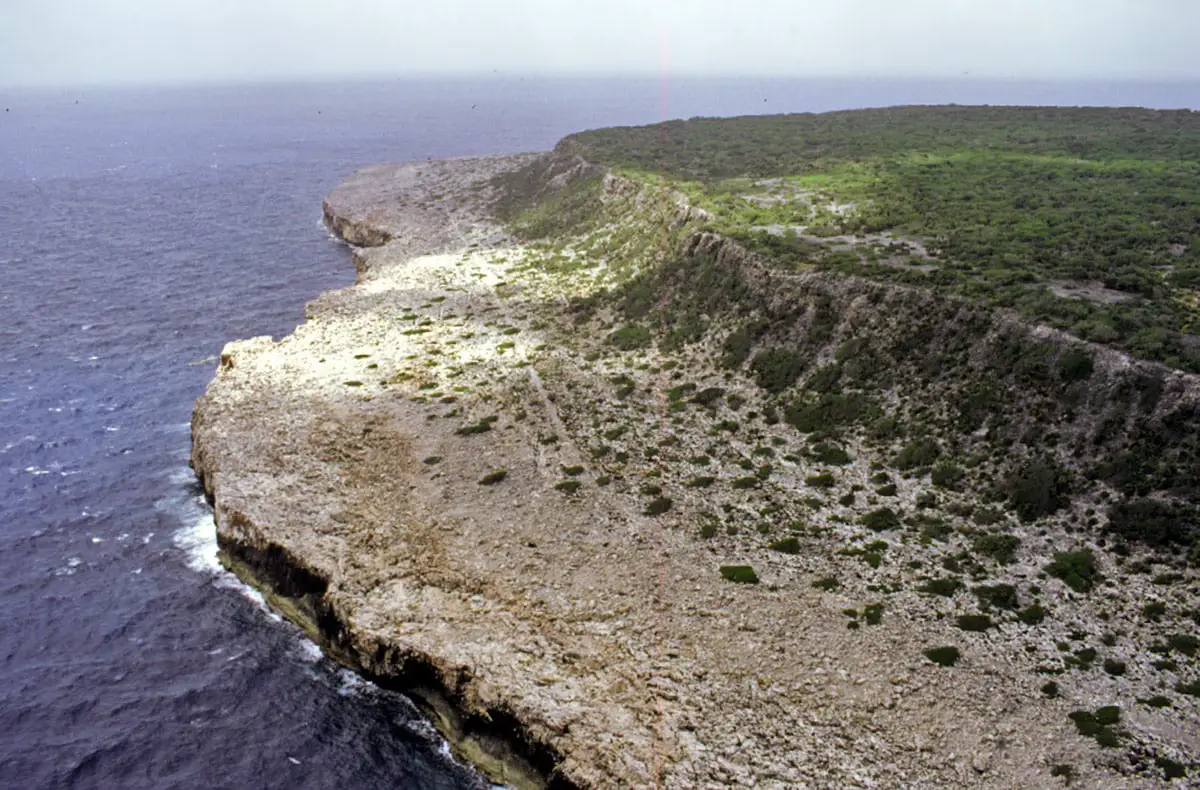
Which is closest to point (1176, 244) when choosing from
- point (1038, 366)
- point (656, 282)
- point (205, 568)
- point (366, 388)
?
point (1038, 366)

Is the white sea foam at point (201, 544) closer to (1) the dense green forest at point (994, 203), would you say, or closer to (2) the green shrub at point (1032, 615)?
(2) the green shrub at point (1032, 615)

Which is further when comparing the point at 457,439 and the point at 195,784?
the point at 457,439

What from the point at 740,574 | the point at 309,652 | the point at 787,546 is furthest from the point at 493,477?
the point at 787,546

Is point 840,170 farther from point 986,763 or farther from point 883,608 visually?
point 986,763

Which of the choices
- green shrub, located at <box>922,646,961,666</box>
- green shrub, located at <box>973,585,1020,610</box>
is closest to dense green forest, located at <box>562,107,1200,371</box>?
green shrub, located at <box>973,585,1020,610</box>

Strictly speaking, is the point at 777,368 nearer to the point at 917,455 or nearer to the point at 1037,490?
the point at 917,455
